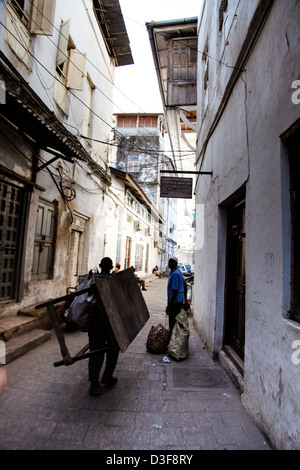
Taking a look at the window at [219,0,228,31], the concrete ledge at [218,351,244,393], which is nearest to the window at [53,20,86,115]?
the window at [219,0,228,31]

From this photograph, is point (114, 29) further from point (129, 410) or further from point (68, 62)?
point (129, 410)

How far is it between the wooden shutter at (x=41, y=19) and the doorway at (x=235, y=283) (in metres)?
5.48

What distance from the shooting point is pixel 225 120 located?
4555mm

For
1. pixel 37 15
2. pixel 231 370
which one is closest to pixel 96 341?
pixel 231 370

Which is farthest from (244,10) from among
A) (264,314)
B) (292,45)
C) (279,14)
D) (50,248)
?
(50,248)

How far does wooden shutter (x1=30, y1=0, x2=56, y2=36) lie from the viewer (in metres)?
5.54

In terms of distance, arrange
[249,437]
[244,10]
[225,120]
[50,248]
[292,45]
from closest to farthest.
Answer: [292,45] → [249,437] → [244,10] → [225,120] → [50,248]

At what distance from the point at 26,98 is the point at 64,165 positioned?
7.63 feet

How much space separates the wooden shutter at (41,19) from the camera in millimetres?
5535

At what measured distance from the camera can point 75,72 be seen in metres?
7.45

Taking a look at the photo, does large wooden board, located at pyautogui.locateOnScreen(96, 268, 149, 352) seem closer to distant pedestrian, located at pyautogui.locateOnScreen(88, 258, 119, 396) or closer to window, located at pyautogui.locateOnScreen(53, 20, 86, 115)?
distant pedestrian, located at pyautogui.locateOnScreen(88, 258, 119, 396)

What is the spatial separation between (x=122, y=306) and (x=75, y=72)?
7205 mm

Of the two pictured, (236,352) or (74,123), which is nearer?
(236,352)

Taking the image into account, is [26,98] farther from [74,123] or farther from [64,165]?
[74,123]
